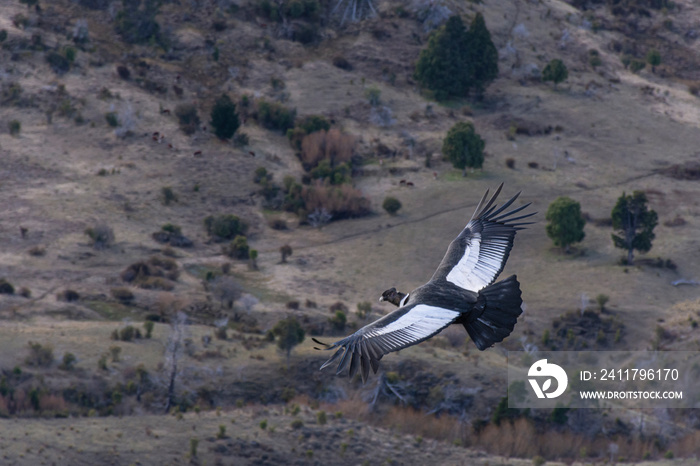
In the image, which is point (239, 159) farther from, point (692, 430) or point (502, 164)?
point (692, 430)

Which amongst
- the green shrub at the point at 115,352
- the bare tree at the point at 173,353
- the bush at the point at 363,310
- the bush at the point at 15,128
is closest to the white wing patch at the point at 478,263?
the bare tree at the point at 173,353

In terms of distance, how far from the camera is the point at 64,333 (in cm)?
5141

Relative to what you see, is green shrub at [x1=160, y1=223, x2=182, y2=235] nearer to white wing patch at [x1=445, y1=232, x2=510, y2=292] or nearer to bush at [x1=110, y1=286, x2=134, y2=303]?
bush at [x1=110, y1=286, x2=134, y2=303]

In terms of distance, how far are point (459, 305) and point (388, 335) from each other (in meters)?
2.40

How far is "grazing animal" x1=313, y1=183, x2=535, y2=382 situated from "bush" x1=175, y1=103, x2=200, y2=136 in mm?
53195

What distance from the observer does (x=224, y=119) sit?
75562mm

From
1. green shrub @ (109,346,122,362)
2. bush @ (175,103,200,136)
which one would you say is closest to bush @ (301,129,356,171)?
bush @ (175,103,200,136)

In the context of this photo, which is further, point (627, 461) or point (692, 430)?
point (692, 430)

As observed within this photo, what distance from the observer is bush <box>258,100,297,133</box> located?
79688mm

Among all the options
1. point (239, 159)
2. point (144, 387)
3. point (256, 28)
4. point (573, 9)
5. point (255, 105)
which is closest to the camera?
point (144, 387)

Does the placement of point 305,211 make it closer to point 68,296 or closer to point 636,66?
point 68,296

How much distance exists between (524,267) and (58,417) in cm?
2856

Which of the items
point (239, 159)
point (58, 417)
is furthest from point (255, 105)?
point (58, 417)

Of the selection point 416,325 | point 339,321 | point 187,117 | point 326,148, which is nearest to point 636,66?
point 326,148
